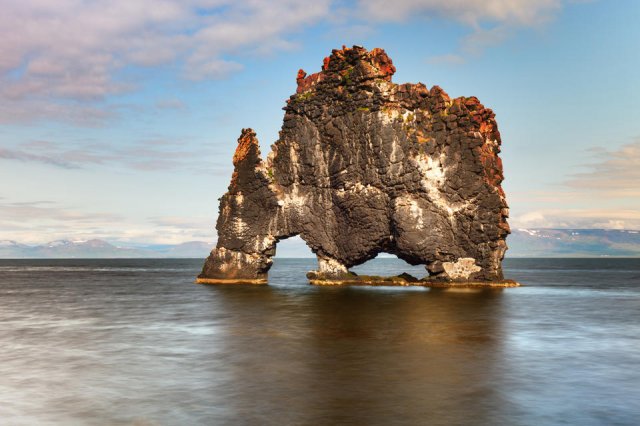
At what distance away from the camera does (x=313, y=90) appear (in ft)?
228

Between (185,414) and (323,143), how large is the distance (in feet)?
175

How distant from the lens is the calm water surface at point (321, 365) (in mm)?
16734

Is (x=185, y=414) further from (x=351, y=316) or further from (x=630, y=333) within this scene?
(x=630, y=333)

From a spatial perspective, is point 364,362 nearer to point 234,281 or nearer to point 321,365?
point 321,365

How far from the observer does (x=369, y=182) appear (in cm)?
6488

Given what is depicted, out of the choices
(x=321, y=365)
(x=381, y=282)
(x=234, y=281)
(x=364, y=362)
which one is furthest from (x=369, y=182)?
(x=321, y=365)

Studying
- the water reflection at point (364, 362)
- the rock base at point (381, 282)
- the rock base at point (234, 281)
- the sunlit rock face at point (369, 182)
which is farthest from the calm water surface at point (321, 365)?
the rock base at point (234, 281)

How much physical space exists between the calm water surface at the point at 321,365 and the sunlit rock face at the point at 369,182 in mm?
17808

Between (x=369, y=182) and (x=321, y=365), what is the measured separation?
43056mm

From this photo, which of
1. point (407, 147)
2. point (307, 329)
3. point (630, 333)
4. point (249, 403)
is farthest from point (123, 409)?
point (407, 147)

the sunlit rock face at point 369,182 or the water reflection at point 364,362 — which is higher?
the sunlit rock face at point 369,182

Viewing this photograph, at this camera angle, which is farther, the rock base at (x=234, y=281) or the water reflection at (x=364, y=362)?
the rock base at (x=234, y=281)

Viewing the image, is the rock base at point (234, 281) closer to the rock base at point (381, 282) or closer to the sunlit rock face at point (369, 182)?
the sunlit rock face at point (369, 182)

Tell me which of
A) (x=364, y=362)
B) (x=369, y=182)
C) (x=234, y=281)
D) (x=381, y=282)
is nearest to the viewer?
(x=364, y=362)
